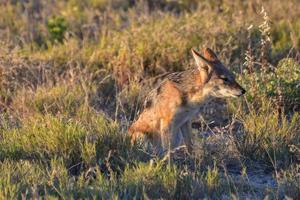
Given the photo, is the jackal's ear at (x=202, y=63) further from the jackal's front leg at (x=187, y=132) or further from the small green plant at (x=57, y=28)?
the small green plant at (x=57, y=28)

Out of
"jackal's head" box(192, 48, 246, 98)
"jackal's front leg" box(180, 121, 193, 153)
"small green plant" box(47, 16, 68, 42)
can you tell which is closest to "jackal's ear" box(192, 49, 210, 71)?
"jackal's head" box(192, 48, 246, 98)

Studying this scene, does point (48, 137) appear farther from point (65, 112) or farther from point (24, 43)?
point (24, 43)

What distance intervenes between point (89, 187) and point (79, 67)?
3.49 m

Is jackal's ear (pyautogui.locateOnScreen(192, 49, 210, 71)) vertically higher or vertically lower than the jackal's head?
higher

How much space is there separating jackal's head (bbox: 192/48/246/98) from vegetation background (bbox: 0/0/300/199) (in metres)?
0.33

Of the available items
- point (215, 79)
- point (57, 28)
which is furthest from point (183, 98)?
point (57, 28)

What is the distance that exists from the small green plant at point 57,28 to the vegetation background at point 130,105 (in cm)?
2

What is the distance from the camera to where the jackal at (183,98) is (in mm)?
7043

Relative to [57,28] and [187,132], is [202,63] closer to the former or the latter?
[187,132]

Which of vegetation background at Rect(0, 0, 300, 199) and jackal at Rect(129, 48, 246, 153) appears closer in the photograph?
vegetation background at Rect(0, 0, 300, 199)

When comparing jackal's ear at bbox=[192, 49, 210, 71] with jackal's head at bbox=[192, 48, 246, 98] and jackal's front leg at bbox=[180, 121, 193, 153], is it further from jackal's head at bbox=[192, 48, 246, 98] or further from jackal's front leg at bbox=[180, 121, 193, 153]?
jackal's front leg at bbox=[180, 121, 193, 153]

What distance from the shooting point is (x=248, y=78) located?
26.7ft

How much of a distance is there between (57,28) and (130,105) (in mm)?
3117

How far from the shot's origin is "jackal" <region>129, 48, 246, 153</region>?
23.1ft
